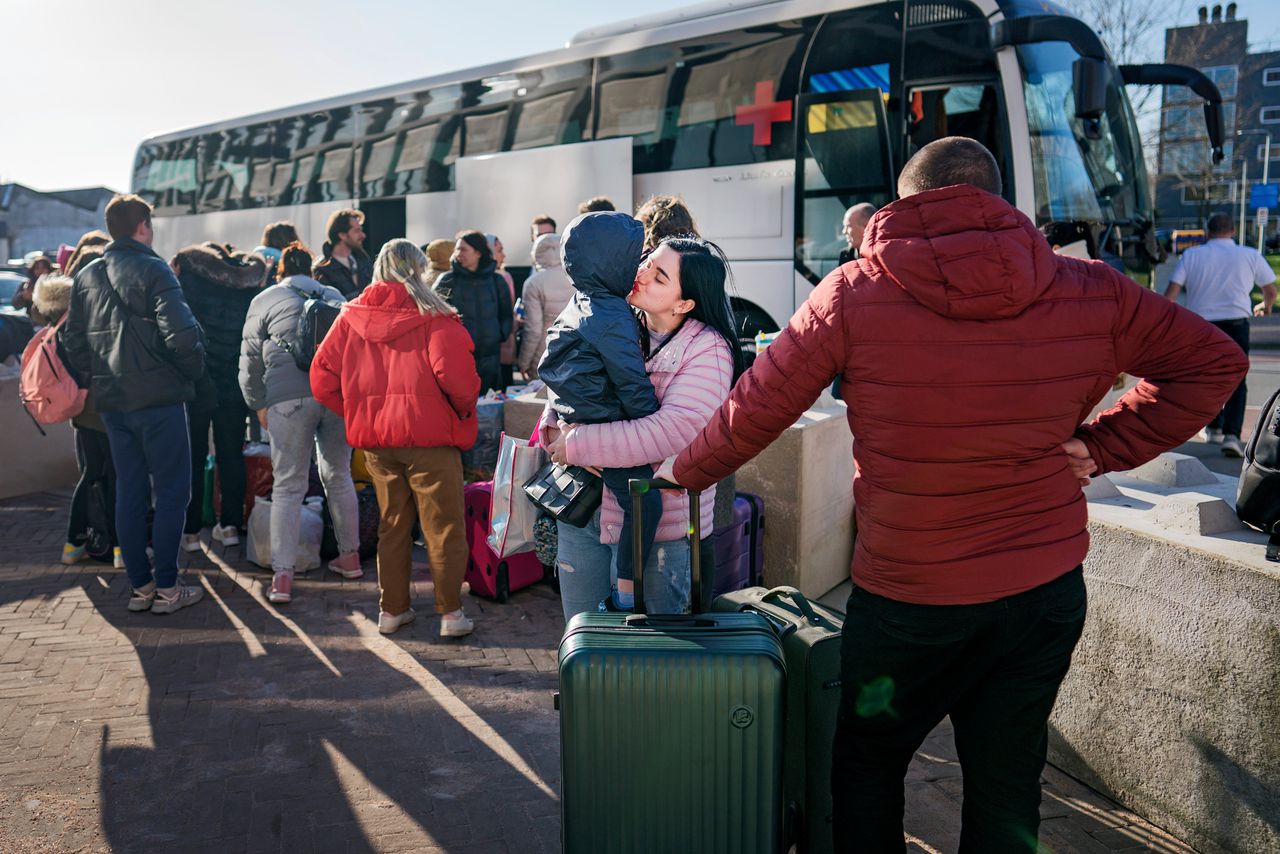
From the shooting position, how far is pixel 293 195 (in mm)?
15266

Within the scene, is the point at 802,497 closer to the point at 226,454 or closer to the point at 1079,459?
→ the point at 1079,459

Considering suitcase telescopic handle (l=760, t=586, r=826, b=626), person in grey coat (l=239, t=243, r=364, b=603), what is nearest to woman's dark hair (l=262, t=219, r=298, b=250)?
person in grey coat (l=239, t=243, r=364, b=603)

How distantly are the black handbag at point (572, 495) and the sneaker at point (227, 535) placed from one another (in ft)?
14.3

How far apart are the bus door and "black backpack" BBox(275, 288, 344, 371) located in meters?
5.19

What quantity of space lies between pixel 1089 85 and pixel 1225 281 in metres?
2.02

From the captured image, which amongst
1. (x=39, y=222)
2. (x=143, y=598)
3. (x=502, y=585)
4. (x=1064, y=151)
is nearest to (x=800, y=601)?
(x=502, y=585)

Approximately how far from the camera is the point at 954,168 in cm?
217

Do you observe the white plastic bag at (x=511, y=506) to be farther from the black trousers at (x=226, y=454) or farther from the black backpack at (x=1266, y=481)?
the black trousers at (x=226, y=454)

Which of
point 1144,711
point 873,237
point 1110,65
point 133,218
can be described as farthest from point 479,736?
point 1110,65

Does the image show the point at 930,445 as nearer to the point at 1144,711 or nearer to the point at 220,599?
the point at 1144,711

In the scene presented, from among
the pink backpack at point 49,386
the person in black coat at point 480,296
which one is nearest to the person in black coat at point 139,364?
the pink backpack at point 49,386

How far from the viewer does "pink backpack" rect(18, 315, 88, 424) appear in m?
5.90

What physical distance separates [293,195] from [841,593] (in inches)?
482

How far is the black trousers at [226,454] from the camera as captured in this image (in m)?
6.78
